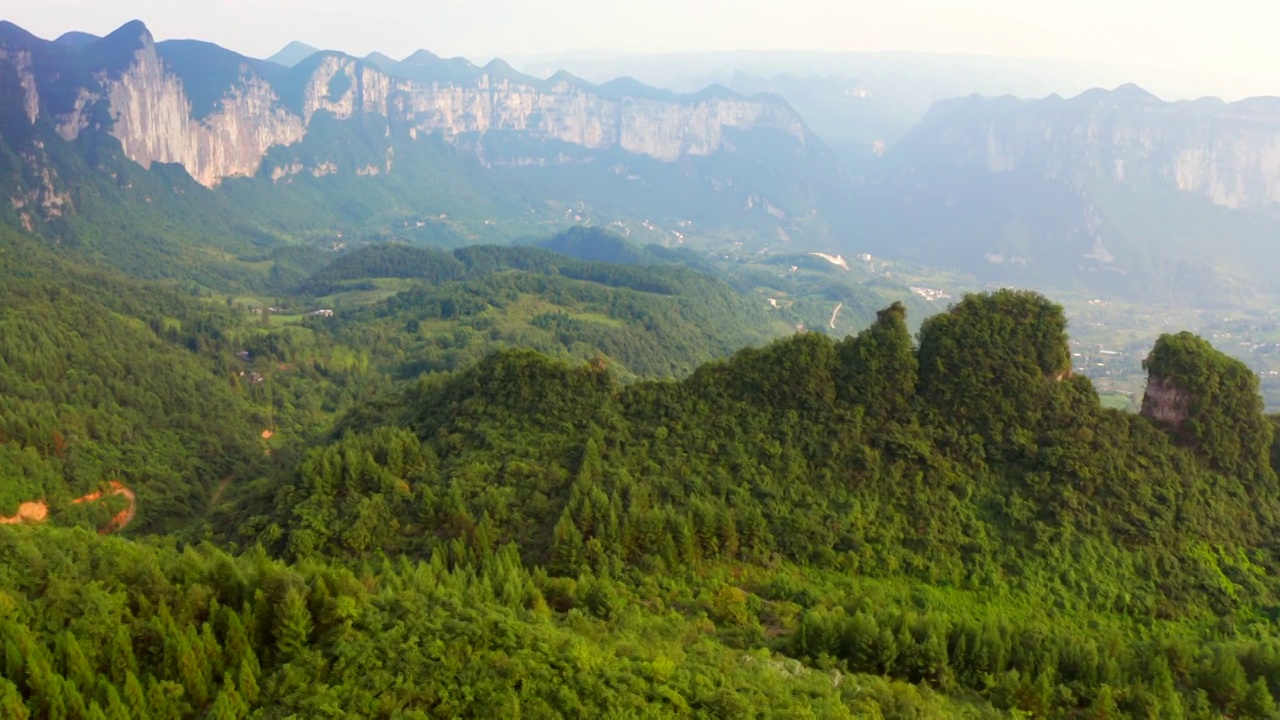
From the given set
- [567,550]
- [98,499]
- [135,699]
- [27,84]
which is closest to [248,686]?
[135,699]

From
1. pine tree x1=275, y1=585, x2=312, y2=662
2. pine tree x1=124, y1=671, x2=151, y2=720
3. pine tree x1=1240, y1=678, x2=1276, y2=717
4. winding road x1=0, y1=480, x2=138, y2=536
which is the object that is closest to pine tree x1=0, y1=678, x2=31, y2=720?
pine tree x1=124, y1=671, x2=151, y2=720

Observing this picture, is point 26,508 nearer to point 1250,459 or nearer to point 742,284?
point 1250,459

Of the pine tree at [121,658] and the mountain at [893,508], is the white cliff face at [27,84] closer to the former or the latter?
the mountain at [893,508]

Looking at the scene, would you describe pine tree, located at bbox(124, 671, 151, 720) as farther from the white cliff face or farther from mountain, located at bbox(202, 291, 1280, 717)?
the white cliff face

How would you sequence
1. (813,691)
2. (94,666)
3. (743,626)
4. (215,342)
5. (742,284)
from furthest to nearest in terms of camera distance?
(742,284)
(215,342)
(743,626)
(813,691)
(94,666)

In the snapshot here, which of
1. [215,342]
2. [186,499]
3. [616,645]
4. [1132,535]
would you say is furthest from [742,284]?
[616,645]

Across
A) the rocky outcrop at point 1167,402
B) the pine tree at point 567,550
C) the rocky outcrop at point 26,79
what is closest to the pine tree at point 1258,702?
the rocky outcrop at point 1167,402
